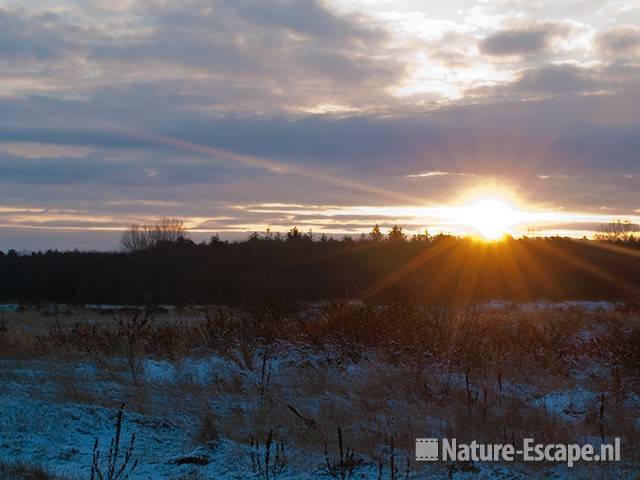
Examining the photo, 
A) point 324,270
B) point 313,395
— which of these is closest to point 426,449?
point 313,395

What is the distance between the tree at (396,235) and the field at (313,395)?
41759mm

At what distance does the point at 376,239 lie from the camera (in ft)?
187

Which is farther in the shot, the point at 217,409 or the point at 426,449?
the point at 217,409

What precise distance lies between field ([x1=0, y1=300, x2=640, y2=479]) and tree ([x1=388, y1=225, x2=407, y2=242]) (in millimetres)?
41759

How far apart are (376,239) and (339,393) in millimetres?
48065

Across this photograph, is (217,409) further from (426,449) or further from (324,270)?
(324,270)

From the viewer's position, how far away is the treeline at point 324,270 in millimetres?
42969

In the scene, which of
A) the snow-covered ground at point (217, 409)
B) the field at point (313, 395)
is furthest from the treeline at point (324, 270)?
the snow-covered ground at point (217, 409)

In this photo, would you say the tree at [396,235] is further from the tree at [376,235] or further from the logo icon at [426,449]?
the logo icon at [426,449]

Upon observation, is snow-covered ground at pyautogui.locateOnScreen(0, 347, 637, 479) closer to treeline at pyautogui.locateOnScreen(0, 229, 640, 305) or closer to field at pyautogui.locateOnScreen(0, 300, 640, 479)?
field at pyautogui.locateOnScreen(0, 300, 640, 479)

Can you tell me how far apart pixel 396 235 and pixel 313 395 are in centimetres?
5001

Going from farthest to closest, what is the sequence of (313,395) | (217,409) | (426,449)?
1. (313,395)
2. (217,409)
3. (426,449)

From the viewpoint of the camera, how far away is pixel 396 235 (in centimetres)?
5872

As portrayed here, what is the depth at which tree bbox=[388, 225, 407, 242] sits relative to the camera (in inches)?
2194
